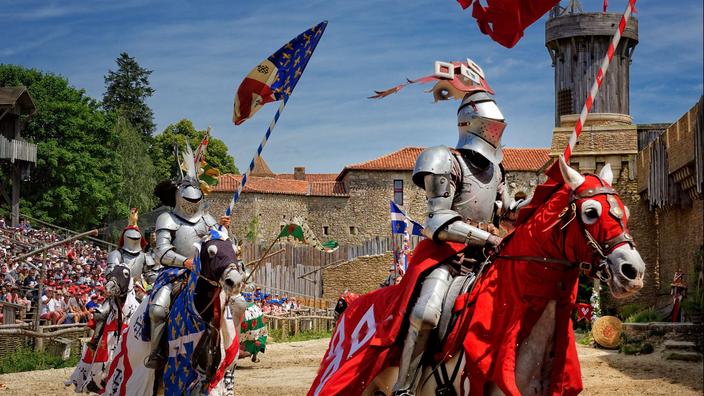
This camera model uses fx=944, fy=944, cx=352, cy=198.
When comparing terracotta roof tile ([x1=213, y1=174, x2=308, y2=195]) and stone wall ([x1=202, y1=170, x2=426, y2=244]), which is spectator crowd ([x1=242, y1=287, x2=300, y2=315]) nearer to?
terracotta roof tile ([x1=213, y1=174, x2=308, y2=195])

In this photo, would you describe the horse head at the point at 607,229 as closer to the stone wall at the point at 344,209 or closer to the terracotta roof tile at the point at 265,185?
the terracotta roof tile at the point at 265,185

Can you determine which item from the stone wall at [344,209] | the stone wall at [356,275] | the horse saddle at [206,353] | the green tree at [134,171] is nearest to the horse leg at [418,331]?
the horse saddle at [206,353]

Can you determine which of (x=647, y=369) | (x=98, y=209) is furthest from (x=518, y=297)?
(x=98, y=209)

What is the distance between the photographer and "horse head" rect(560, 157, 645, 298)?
4801 millimetres

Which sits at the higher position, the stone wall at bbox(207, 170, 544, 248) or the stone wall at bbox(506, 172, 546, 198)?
the stone wall at bbox(506, 172, 546, 198)

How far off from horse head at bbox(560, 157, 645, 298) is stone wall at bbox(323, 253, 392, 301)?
45006mm

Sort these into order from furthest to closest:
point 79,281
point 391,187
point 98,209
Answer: point 391,187, point 98,209, point 79,281

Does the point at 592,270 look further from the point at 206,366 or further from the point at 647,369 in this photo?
the point at 647,369

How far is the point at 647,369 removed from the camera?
1639 cm

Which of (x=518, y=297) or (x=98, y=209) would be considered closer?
(x=518, y=297)

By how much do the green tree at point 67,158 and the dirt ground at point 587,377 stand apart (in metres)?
33.6

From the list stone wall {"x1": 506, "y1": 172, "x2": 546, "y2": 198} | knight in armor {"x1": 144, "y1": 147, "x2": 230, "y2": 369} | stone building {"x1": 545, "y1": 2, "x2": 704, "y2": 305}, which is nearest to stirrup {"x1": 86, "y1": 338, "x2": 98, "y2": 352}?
knight in armor {"x1": 144, "y1": 147, "x2": 230, "y2": 369}

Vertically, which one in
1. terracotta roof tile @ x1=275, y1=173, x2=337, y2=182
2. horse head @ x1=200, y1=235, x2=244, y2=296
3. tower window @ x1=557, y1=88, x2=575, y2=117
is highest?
terracotta roof tile @ x1=275, y1=173, x2=337, y2=182

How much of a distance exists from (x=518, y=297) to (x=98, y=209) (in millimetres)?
50040
